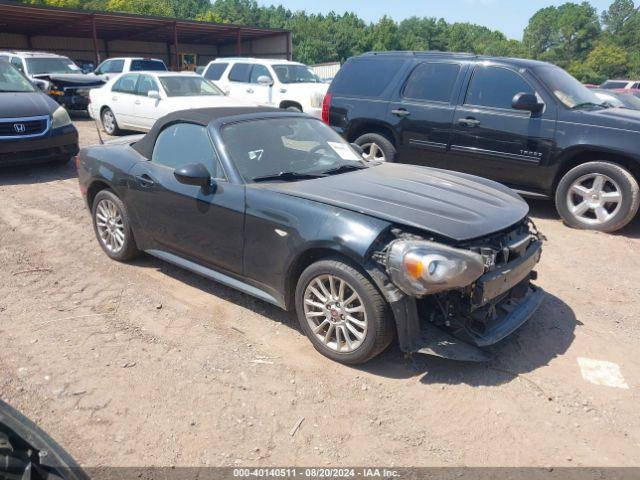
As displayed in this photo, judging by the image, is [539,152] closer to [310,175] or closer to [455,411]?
[310,175]

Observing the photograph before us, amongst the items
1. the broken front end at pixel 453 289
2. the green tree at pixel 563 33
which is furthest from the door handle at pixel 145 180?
the green tree at pixel 563 33

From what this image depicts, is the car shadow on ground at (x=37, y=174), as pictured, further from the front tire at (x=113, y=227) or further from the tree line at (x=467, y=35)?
the tree line at (x=467, y=35)

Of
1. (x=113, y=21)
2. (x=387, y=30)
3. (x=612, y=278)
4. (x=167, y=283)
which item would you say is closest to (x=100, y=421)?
(x=167, y=283)

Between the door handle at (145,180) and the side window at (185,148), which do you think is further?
the door handle at (145,180)

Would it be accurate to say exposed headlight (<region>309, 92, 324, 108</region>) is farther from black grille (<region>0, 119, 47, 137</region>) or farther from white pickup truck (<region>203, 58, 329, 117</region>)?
black grille (<region>0, 119, 47, 137</region>)

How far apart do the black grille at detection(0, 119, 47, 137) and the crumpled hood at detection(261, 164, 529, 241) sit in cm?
589

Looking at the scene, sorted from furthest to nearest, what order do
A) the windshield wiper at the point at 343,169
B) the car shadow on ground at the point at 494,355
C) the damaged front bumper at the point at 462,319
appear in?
1. the windshield wiper at the point at 343,169
2. the car shadow on ground at the point at 494,355
3. the damaged front bumper at the point at 462,319

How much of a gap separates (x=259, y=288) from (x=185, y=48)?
40.3 metres

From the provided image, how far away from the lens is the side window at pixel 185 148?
4104 millimetres

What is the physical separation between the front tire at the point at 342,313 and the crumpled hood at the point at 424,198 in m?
0.44

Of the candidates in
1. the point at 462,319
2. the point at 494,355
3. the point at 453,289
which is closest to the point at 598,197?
the point at 494,355

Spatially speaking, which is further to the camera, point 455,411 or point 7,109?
point 7,109

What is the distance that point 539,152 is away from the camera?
642 centimetres

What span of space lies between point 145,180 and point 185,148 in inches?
18.3
